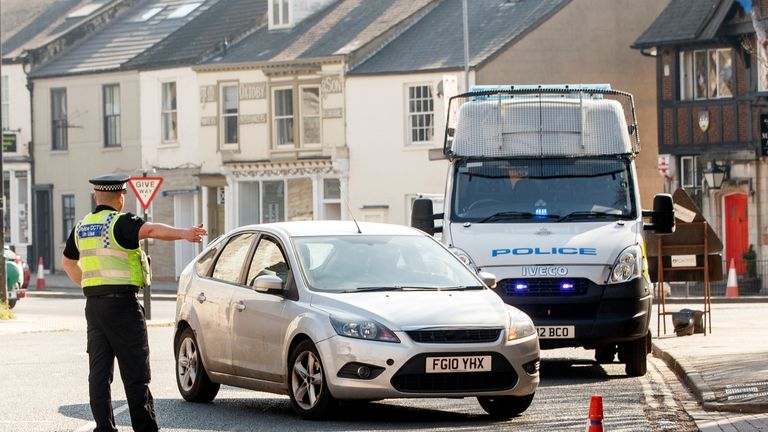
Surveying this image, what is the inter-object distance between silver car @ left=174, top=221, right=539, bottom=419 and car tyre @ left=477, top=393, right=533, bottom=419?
0.01m

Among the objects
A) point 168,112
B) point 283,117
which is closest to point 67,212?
point 168,112

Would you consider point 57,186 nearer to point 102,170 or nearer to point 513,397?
point 102,170

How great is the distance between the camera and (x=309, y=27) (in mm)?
52000

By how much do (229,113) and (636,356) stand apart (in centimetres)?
Result: 3542

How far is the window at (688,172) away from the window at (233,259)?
30583mm

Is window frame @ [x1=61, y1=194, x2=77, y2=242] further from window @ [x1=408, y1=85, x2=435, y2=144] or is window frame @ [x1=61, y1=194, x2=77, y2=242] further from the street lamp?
the street lamp

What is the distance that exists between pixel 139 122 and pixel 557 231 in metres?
37.9

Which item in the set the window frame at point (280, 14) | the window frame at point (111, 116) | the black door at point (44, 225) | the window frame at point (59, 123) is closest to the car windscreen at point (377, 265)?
the window frame at point (280, 14)

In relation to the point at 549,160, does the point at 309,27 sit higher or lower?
higher

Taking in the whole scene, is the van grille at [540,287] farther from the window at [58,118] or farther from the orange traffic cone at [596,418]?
the window at [58,118]

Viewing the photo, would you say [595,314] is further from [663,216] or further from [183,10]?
[183,10]

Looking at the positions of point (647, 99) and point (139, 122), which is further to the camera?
point (139, 122)

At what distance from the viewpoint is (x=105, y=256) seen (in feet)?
38.5

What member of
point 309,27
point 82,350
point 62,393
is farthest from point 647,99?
point 62,393
